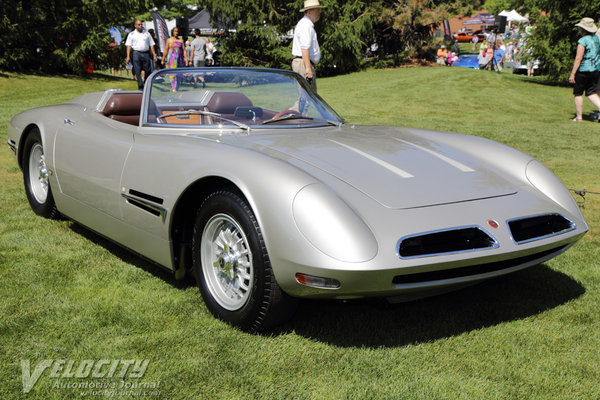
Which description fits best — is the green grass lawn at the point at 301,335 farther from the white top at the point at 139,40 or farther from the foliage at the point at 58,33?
the foliage at the point at 58,33

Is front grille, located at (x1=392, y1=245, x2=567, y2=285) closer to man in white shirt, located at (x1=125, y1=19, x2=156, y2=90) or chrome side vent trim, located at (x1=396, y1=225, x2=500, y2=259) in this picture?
chrome side vent trim, located at (x1=396, y1=225, x2=500, y2=259)

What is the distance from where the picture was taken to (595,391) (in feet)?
7.19

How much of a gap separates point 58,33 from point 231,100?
57.6ft

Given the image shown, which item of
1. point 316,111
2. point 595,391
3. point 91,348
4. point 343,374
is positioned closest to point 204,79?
point 316,111

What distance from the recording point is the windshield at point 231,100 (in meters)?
3.48

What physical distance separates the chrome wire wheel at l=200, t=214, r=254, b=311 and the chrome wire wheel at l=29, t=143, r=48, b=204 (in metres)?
2.15

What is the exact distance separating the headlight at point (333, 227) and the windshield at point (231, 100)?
1.17m

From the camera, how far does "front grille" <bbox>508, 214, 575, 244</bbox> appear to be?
8.48 feet

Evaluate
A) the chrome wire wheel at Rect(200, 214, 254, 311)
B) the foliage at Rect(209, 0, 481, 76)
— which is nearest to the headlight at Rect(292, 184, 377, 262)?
the chrome wire wheel at Rect(200, 214, 254, 311)

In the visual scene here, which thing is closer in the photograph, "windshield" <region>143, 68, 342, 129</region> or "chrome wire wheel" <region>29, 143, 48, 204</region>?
"windshield" <region>143, 68, 342, 129</region>

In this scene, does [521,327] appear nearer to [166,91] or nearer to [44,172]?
[166,91]

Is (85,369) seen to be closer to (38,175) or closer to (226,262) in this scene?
(226,262)

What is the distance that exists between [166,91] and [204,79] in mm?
261

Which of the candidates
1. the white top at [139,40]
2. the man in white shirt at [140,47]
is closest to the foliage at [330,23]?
the man in white shirt at [140,47]
